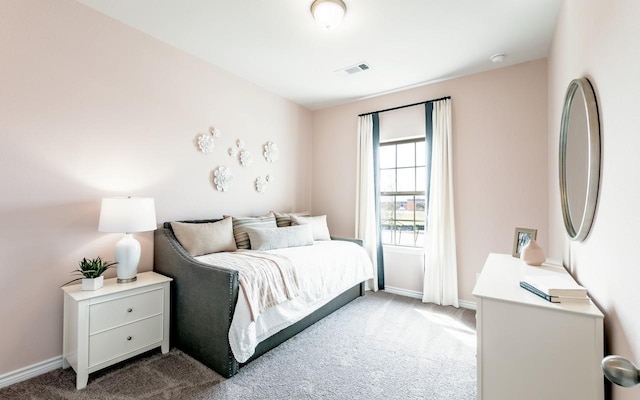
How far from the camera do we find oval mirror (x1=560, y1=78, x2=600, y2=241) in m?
1.26

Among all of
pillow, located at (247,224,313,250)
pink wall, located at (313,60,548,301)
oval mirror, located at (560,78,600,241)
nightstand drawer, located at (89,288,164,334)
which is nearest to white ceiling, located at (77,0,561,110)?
pink wall, located at (313,60,548,301)

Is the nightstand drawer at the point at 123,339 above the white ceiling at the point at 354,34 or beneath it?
beneath

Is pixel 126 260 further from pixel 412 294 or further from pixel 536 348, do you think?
pixel 412 294

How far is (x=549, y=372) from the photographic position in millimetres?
1163

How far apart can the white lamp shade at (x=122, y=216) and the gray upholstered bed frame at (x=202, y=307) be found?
391mm

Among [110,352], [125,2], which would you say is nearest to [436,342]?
[110,352]

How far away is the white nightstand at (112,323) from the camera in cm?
184

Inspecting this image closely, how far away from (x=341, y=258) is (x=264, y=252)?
850mm

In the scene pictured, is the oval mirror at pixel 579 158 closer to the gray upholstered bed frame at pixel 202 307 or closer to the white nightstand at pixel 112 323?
the gray upholstered bed frame at pixel 202 307

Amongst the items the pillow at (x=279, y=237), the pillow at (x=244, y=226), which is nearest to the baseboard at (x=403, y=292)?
the pillow at (x=279, y=237)

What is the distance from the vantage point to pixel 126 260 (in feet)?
7.13

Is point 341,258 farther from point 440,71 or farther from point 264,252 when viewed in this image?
point 440,71

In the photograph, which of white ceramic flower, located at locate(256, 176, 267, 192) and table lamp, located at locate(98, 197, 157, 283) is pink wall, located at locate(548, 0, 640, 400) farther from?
white ceramic flower, located at locate(256, 176, 267, 192)

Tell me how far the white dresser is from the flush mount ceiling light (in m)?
2.07
